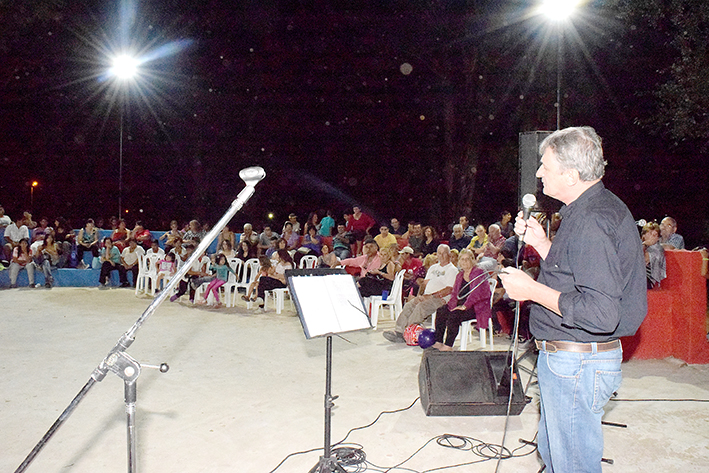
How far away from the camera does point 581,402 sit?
76.4 inches

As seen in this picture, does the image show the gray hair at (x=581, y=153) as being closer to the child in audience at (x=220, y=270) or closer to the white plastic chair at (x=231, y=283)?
the white plastic chair at (x=231, y=283)

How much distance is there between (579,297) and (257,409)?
3.04m

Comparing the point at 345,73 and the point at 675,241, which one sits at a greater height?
the point at 345,73

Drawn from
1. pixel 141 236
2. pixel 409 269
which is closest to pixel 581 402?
pixel 409 269

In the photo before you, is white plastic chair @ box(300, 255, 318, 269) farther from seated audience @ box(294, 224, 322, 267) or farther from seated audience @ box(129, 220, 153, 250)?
seated audience @ box(129, 220, 153, 250)

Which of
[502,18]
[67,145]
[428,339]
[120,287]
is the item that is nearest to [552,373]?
[428,339]

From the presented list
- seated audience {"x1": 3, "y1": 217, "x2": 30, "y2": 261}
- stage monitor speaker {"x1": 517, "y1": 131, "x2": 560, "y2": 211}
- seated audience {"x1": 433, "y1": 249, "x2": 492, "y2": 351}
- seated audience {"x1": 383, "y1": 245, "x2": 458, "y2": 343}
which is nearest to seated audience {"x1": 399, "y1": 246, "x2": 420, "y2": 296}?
seated audience {"x1": 383, "y1": 245, "x2": 458, "y2": 343}

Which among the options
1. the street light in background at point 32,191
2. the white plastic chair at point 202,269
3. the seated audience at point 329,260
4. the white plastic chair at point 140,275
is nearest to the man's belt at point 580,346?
the seated audience at point 329,260

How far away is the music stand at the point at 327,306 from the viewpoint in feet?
8.96

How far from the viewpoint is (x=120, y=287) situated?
11.5 m

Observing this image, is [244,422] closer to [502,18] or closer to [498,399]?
[498,399]

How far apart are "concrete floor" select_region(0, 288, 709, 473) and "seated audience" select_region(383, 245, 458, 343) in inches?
11.8

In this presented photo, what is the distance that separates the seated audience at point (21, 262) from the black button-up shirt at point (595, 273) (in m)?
11.6

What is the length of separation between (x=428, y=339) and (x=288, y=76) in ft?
57.2
